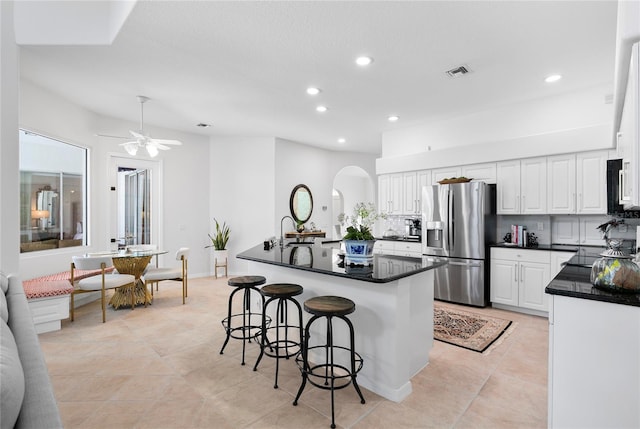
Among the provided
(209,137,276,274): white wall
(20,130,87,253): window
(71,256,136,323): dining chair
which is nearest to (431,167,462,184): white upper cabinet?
(209,137,276,274): white wall

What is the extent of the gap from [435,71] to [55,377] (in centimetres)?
457

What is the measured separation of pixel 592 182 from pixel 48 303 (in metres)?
6.41

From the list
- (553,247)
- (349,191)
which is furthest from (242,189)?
(349,191)

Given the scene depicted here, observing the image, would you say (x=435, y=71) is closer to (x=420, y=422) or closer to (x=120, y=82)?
(x=420, y=422)

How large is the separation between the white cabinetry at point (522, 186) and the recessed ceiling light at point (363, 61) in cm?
252

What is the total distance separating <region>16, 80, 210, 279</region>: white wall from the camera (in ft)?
14.0

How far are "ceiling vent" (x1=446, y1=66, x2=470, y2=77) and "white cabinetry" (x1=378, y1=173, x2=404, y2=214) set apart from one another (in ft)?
7.31

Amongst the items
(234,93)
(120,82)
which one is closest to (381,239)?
(234,93)

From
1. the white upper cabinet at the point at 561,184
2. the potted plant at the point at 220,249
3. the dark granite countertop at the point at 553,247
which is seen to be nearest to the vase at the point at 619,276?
the dark granite countertop at the point at 553,247

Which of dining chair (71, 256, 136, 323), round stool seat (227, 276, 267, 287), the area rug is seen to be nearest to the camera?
round stool seat (227, 276, 267, 287)

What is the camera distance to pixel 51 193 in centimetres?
463

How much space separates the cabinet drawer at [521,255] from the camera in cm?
403

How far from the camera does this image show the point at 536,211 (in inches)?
171

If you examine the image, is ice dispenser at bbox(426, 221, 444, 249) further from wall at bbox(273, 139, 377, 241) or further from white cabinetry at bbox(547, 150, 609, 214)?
wall at bbox(273, 139, 377, 241)
